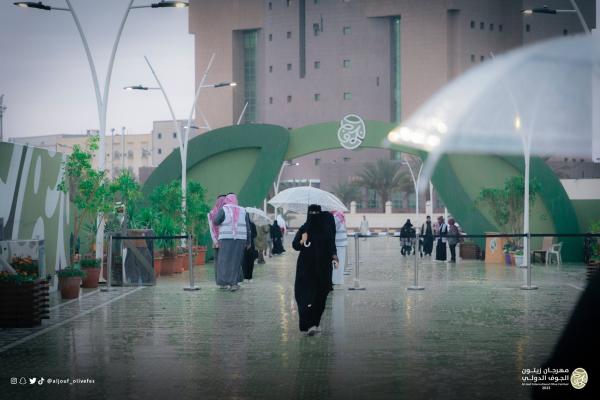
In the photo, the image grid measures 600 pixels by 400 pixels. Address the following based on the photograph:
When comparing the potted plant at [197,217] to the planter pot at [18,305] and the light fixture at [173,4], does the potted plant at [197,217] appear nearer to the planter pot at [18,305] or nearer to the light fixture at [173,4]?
the light fixture at [173,4]

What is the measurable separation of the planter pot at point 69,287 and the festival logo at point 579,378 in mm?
14420

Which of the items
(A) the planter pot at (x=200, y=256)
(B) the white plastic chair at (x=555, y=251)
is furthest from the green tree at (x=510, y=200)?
(A) the planter pot at (x=200, y=256)

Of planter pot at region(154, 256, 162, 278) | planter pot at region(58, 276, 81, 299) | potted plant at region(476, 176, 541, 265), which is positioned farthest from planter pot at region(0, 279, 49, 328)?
potted plant at region(476, 176, 541, 265)

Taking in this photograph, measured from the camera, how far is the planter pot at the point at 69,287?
1939 centimetres

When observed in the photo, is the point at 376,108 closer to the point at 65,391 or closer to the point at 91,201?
the point at 91,201

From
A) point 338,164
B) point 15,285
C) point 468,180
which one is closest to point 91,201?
point 15,285

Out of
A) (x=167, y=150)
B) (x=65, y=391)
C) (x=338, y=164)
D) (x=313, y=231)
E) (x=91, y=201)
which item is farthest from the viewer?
(x=167, y=150)

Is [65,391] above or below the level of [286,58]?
below

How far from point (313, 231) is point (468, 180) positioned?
25.8 meters

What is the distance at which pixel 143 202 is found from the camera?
36281 millimetres

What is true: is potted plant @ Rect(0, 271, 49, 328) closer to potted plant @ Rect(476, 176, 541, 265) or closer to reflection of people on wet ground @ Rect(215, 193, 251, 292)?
reflection of people on wet ground @ Rect(215, 193, 251, 292)

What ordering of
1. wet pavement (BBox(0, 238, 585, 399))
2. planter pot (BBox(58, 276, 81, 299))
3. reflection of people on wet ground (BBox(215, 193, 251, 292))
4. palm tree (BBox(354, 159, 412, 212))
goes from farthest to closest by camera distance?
palm tree (BBox(354, 159, 412, 212)), reflection of people on wet ground (BBox(215, 193, 251, 292)), planter pot (BBox(58, 276, 81, 299)), wet pavement (BBox(0, 238, 585, 399))

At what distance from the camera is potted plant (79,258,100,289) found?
878 inches

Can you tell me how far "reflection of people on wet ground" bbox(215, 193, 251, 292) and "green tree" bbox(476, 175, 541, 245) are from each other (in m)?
17.4
